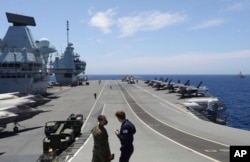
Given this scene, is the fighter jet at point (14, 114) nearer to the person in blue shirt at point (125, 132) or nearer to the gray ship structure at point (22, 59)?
the person in blue shirt at point (125, 132)

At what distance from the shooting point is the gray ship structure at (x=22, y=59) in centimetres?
9450

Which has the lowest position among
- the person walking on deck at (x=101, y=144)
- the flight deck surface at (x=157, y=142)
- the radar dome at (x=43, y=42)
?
the flight deck surface at (x=157, y=142)

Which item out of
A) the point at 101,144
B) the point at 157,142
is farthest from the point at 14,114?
the point at 101,144

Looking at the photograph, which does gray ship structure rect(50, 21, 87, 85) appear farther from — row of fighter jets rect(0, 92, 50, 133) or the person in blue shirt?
the person in blue shirt

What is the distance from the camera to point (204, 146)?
2678cm

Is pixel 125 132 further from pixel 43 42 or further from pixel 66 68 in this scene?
pixel 66 68

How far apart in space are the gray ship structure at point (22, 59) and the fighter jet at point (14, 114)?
51.9 m

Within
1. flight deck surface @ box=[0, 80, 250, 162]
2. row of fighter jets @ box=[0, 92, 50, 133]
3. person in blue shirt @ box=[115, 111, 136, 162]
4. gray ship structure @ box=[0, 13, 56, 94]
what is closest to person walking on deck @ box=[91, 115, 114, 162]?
person in blue shirt @ box=[115, 111, 136, 162]

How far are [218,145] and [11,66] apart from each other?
78959mm

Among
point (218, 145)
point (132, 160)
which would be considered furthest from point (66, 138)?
point (218, 145)

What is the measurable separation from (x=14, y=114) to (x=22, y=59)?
5692cm

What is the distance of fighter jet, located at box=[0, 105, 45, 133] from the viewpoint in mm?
40031

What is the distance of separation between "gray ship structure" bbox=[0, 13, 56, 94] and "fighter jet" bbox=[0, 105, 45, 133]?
170ft

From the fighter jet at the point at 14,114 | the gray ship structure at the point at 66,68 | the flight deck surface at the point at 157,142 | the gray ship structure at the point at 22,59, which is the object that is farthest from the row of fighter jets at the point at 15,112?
the gray ship structure at the point at 66,68
